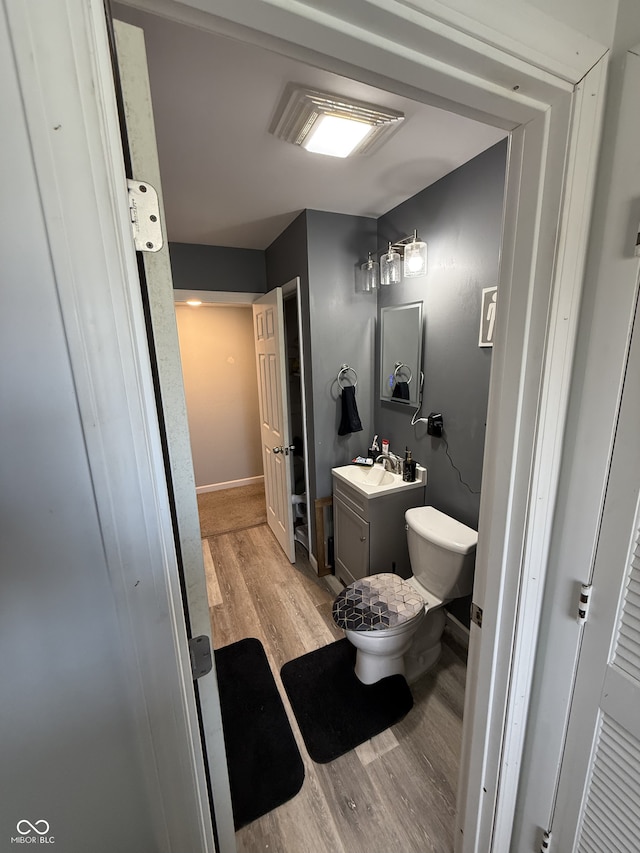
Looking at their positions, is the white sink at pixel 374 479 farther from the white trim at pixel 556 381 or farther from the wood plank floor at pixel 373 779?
the white trim at pixel 556 381

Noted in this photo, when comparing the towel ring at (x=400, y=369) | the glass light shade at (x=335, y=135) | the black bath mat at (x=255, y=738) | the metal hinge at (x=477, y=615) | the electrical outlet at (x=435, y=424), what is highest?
the glass light shade at (x=335, y=135)

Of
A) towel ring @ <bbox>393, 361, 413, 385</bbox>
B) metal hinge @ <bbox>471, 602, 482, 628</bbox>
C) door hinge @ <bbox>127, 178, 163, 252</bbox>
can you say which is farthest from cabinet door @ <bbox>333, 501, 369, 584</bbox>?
door hinge @ <bbox>127, 178, 163, 252</bbox>

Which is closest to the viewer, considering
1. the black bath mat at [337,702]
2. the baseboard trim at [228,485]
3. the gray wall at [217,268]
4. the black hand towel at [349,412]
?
the black bath mat at [337,702]

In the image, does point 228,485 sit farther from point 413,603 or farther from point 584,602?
point 584,602

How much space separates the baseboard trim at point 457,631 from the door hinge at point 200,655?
171 cm

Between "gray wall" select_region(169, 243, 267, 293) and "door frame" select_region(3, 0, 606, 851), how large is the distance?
2.36 metres

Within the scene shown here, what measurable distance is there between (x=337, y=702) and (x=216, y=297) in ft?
9.02

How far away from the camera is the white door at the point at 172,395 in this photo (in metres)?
0.45

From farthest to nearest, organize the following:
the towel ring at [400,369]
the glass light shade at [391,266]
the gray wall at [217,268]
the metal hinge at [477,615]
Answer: the gray wall at [217,268] → the towel ring at [400,369] → the glass light shade at [391,266] → the metal hinge at [477,615]

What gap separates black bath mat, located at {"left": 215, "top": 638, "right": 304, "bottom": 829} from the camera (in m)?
1.27

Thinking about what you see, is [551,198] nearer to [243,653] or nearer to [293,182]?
[293,182]

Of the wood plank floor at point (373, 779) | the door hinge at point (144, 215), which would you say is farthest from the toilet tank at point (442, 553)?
the door hinge at point (144, 215)

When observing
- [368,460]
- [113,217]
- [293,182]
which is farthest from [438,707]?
[293,182]

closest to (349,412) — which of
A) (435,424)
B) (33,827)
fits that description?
(435,424)
